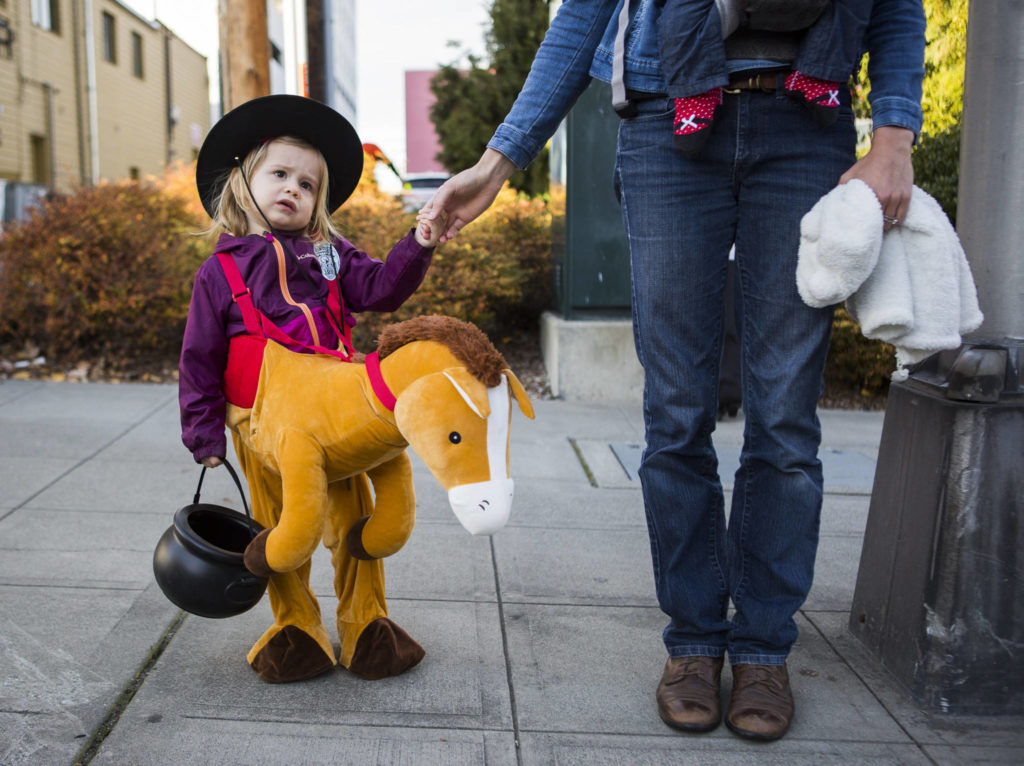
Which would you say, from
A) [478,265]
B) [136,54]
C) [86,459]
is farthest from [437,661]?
[136,54]

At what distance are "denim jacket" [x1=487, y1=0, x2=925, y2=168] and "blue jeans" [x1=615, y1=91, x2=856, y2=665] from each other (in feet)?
0.34

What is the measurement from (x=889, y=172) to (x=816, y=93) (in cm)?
24

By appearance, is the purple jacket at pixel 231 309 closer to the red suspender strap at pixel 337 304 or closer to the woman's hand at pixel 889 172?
the red suspender strap at pixel 337 304

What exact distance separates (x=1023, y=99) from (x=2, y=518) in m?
3.80

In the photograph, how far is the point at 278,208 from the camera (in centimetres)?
242

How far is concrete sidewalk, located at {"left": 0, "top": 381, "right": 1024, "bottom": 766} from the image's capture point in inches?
86.9

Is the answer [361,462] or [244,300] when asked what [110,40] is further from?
[361,462]

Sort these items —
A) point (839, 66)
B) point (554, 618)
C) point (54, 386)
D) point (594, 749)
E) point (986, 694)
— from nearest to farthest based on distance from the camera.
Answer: point (839, 66) → point (594, 749) → point (986, 694) → point (554, 618) → point (54, 386)

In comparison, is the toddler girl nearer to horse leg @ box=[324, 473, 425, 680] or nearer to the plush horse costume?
the plush horse costume

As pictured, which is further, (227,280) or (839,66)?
(227,280)

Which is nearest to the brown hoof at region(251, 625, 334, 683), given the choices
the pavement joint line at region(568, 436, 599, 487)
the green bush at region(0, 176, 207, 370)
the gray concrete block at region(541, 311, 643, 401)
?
the pavement joint line at region(568, 436, 599, 487)

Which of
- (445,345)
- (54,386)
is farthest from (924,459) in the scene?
(54,386)

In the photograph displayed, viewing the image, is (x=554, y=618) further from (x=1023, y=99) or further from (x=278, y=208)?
(x=1023, y=99)

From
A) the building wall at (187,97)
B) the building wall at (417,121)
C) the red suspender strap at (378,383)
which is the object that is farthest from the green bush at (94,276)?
the building wall at (417,121)
